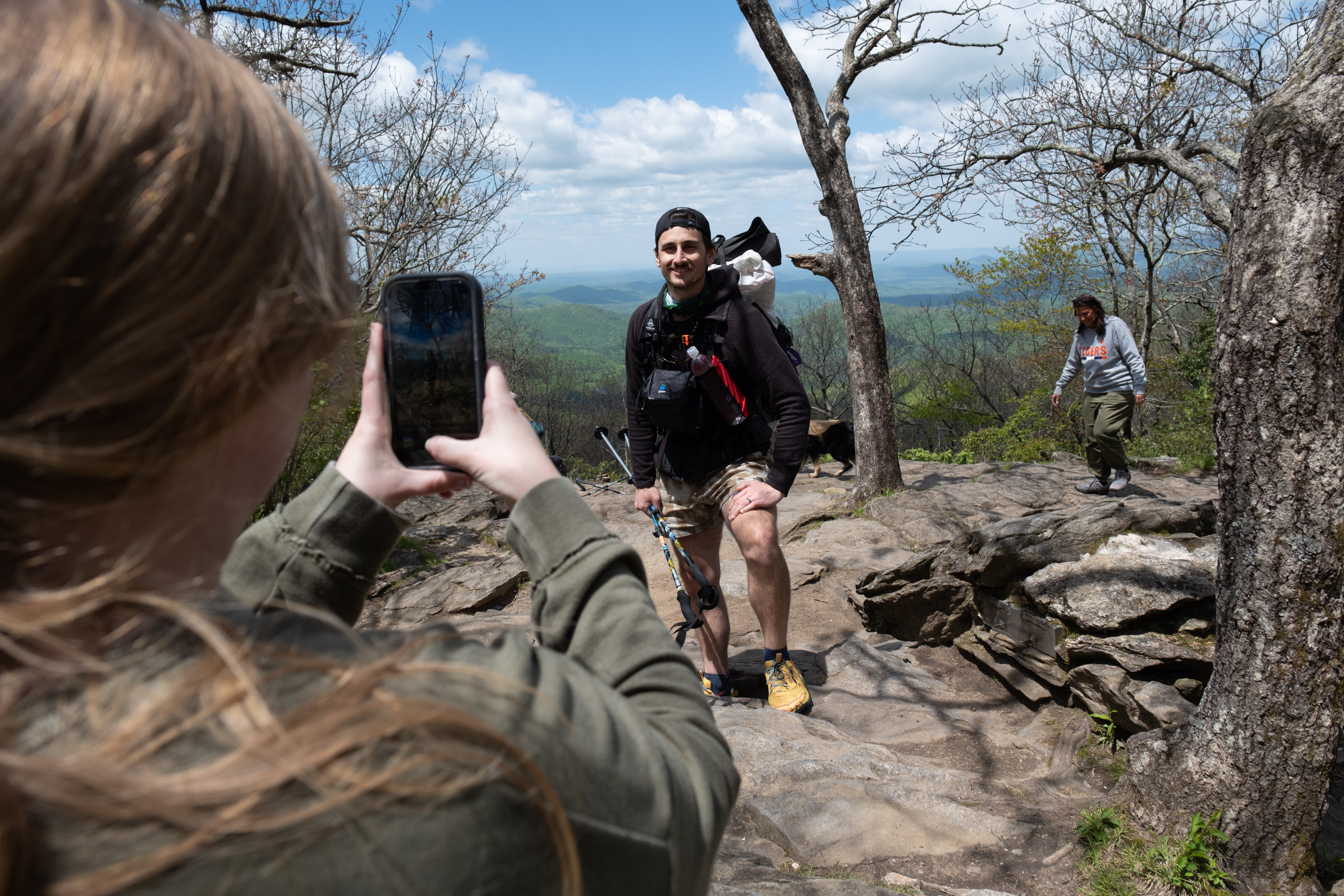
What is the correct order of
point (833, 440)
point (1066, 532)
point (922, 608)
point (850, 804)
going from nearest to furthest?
point (850, 804)
point (1066, 532)
point (922, 608)
point (833, 440)

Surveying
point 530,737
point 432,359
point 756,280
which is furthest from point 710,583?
point 530,737

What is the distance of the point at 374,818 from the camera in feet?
1.92

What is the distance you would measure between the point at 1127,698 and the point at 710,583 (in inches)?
75.1

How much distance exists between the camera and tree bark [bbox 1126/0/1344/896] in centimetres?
245

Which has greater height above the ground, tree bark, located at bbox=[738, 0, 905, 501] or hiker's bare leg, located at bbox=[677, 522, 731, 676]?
tree bark, located at bbox=[738, 0, 905, 501]

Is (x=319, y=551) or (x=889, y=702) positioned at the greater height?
(x=319, y=551)

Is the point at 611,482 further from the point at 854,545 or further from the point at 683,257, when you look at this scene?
the point at 683,257

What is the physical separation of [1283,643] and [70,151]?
10.7 ft

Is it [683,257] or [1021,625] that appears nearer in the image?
[683,257]

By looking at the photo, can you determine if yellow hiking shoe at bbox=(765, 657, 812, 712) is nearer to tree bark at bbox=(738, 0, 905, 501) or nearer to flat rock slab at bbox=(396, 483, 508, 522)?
tree bark at bbox=(738, 0, 905, 501)

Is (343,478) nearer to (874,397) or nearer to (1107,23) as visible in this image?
(874,397)

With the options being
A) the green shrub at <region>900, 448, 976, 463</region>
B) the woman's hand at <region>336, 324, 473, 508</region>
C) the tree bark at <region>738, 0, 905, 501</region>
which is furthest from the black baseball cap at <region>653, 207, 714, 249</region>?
the green shrub at <region>900, 448, 976, 463</region>

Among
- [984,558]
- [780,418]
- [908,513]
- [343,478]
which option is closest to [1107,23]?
[908,513]

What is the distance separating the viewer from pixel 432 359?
47.9 inches
